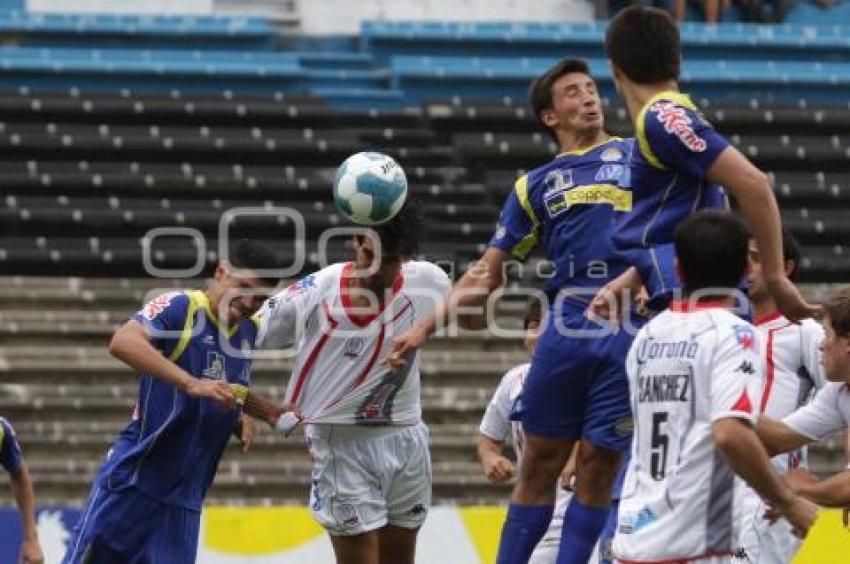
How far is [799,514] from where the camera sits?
19.2 feet

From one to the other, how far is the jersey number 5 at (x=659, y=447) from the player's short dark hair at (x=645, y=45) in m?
1.50

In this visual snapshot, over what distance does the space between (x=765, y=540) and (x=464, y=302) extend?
163 centimetres

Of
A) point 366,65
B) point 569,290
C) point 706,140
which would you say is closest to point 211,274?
point 366,65

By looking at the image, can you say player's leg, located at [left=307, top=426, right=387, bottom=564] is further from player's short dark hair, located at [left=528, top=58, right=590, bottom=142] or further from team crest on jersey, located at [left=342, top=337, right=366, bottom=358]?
player's short dark hair, located at [left=528, top=58, right=590, bottom=142]

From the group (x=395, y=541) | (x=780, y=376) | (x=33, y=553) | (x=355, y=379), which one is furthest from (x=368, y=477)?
(x=780, y=376)

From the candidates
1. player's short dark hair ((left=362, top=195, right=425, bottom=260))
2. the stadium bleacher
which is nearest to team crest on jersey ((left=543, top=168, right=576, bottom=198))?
player's short dark hair ((left=362, top=195, right=425, bottom=260))

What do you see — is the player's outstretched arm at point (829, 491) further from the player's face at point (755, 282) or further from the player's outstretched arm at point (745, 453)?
the player's face at point (755, 282)

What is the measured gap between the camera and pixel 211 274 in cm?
1571

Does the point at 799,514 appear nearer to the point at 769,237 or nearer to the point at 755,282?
the point at 769,237

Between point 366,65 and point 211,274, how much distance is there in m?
3.99

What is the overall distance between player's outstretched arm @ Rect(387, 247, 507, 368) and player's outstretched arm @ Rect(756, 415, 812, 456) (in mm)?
1225

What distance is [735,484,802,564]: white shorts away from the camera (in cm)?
832

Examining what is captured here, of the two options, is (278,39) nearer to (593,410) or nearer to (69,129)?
(69,129)

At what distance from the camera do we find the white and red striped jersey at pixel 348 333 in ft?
29.5
